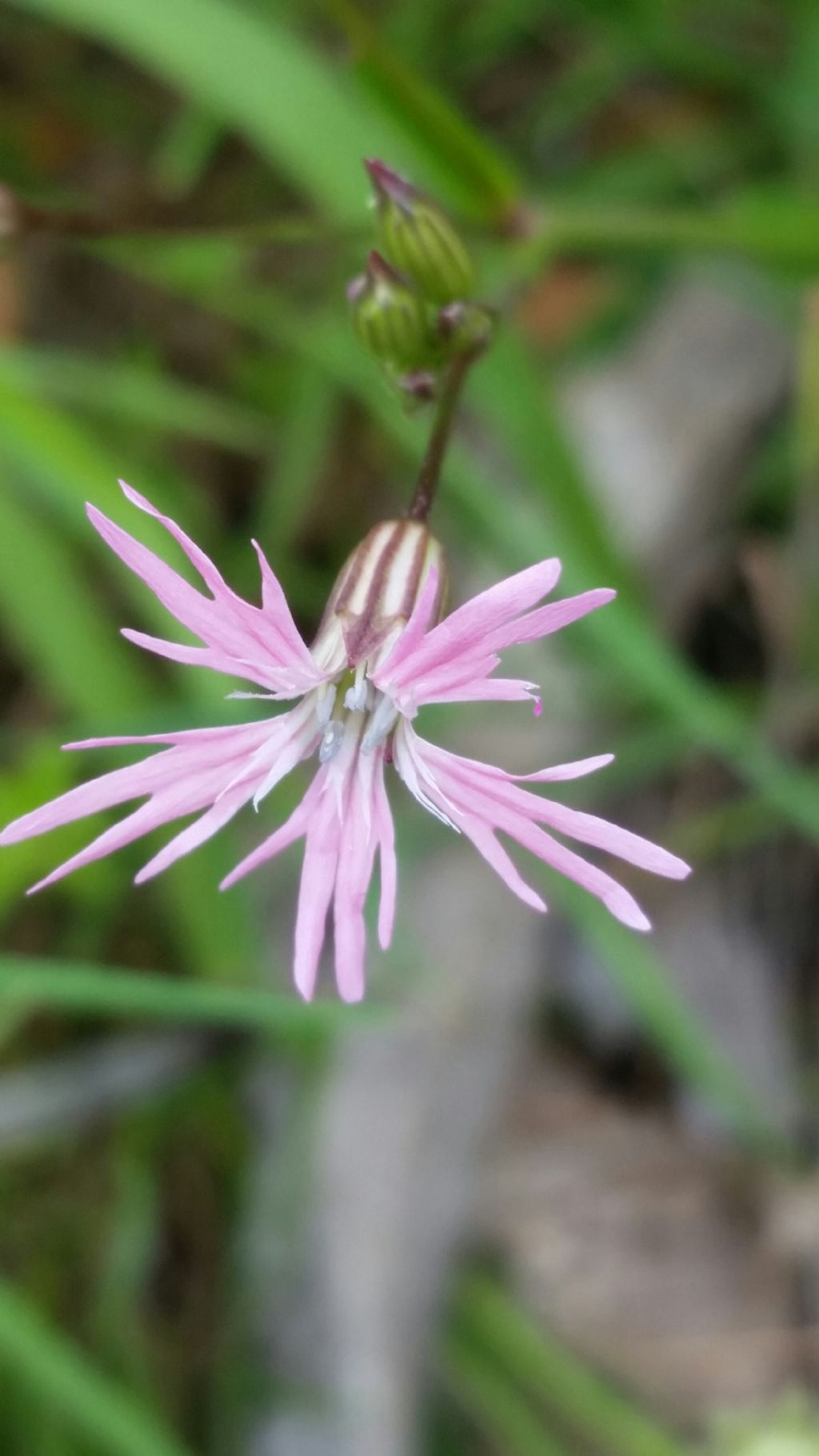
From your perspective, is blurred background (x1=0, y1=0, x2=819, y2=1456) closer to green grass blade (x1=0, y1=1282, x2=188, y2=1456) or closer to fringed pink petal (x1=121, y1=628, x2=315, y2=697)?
green grass blade (x1=0, y1=1282, x2=188, y2=1456)

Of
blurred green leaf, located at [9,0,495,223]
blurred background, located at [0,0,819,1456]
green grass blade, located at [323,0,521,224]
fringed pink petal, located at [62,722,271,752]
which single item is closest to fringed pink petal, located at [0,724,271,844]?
fringed pink petal, located at [62,722,271,752]

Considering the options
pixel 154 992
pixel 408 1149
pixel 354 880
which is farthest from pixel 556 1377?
pixel 354 880

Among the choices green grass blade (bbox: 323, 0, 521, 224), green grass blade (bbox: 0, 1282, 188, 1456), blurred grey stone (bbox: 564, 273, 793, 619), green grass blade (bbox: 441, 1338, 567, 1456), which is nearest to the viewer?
green grass blade (bbox: 323, 0, 521, 224)

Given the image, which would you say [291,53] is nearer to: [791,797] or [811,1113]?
[791,797]

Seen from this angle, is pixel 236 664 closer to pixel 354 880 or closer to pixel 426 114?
pixel 354 880

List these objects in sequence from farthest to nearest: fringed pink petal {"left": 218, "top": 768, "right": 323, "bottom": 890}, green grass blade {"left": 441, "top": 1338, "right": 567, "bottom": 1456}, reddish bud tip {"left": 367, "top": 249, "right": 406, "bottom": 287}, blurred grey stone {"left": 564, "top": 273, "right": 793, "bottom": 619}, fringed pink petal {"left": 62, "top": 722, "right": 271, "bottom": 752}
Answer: blurred grey stone {"left": 564, "top": 273, "right": 793, "bottom": 619} < green grass blade {"left": 441, "top": 1338, "right": 567, "bottom": 1456} < reddish bud tip {"left": 367, "top": 249, "right": 406, "bottom": 287} < fringed pink petal {"left": 218, "top": 768, "right": 323, "bottom": 890} < fringed pink petal {"left": 62, "top": 722, "right": 271, "bottom": 752}

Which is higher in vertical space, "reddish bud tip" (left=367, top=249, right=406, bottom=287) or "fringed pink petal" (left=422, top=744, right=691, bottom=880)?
"reddish bud tip" (left=367, top=249, right=406, bottom=287)

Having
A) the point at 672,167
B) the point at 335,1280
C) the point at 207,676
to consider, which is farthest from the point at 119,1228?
the point at 672,167
